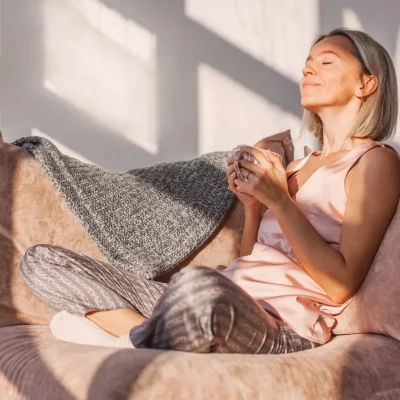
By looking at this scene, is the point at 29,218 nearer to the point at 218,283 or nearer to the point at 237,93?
the point at 218,283

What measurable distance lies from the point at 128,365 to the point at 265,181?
64 centimetres

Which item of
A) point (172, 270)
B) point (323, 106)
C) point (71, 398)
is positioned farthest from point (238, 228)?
point (71, 398)

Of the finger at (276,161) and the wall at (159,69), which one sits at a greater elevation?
the finger at (276,161)

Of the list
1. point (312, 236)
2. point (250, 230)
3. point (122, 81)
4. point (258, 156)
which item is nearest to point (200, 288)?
point (312, 236)

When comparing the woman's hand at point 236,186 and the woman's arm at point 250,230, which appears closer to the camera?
the woman's hand at point 236,186

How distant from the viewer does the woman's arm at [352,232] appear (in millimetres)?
1435

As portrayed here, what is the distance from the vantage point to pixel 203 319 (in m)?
1.11

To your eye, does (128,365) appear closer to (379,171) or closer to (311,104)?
(379,171)

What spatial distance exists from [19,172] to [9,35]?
1086 millimetres

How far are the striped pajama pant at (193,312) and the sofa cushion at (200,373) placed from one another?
5 centimetres

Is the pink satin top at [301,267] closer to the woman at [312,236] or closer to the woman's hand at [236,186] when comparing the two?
the woman at [312,236]

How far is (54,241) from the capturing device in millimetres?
1808

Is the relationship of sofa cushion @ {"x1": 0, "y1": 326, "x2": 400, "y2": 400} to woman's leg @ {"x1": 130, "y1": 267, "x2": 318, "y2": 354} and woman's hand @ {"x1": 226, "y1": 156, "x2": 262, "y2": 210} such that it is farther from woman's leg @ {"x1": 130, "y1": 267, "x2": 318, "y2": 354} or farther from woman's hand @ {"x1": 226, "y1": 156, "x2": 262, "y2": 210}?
woman's hand @ {"x1": 226, "y1": 156, "x2": 262, "y2": 210}

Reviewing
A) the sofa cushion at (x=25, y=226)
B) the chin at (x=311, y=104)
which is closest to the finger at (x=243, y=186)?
the chin at (x=311, y=104)
